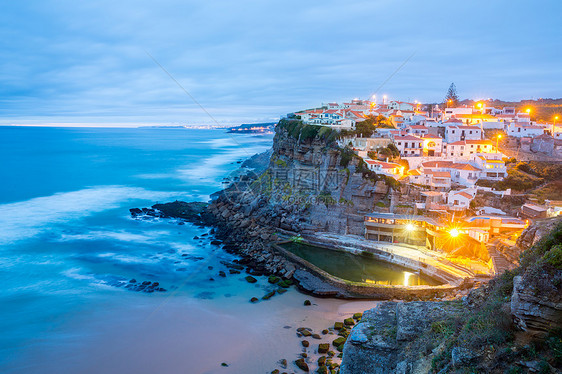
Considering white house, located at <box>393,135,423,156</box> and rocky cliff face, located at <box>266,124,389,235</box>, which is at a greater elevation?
white house, located at <box>393,135,423,156</box>

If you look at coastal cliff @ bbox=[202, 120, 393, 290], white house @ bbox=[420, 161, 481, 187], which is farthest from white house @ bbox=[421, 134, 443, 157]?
coastal cliff @ bbox=[202, 120, 393, 290]

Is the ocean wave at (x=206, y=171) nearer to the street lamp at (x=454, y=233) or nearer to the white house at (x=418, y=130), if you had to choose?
the white house at (x=418, y=130)

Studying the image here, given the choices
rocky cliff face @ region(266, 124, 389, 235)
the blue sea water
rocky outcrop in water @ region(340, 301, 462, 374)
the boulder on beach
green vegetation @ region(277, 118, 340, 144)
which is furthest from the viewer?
green vegetation @ region(277, 118, 340, 144)

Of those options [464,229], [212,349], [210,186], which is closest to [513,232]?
[464,229]

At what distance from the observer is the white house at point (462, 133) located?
3744 centimetres

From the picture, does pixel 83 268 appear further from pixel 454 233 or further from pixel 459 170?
pixel 459 170

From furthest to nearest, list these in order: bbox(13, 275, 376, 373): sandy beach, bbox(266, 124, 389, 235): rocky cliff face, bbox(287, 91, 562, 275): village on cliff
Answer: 1. bbox(266, 124, 389, 235): rocky cliff face
2. bbox(287, 91, 562, 275): village on cliff
3. bbox(13, 275, 376, 373): sandy beach

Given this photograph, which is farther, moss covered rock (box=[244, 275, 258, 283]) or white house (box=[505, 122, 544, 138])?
white house (box=[505, 122, 544, 138])

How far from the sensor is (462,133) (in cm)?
3784

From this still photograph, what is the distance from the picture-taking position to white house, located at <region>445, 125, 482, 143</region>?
37.4m

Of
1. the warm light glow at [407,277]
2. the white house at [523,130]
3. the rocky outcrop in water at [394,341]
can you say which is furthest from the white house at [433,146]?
the rocky outcrop in water at [394,341]

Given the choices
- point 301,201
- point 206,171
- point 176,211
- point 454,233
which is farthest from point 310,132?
point 206,171

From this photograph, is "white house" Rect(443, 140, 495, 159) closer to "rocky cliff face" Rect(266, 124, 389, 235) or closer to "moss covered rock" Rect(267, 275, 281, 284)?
"rocky cliff face" Rect(266, 124, 389, 235)

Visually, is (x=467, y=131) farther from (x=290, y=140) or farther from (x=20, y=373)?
(x=20, y=373)
